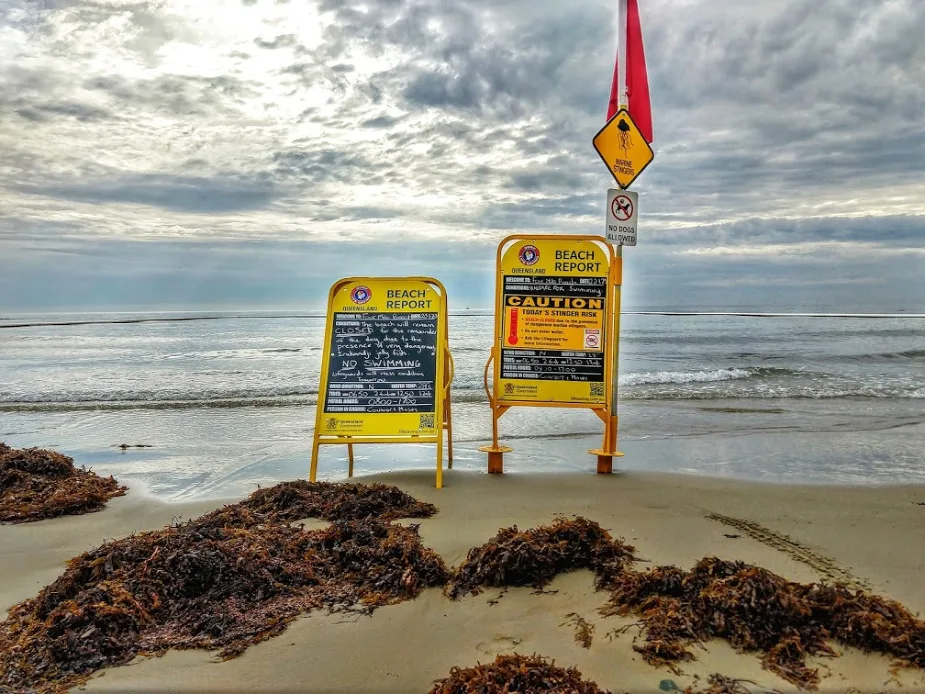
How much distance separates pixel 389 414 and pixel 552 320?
1.83 m

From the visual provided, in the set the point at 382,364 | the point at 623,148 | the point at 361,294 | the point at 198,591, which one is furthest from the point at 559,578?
the point at 623,148

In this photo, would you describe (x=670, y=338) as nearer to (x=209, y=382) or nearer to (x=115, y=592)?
(x=209, y=382)

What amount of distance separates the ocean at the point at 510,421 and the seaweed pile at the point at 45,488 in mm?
444

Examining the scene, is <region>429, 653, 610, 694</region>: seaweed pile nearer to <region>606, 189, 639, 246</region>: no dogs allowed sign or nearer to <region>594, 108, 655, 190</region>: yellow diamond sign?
<region>606, 189, 639, 246</region>: no dogs allowed sign

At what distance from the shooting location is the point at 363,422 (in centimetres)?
576

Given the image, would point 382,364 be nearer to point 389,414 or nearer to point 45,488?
point 389,414

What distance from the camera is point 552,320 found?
611 centimetres

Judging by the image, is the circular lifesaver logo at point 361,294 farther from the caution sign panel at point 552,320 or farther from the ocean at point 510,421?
the ocean at point 510,421

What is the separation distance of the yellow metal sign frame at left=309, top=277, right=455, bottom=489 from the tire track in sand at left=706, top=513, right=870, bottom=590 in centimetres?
240

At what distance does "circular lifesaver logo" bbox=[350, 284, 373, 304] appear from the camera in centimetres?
607

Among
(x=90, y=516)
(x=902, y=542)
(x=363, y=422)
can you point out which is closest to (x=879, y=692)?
(x=902, y=542)

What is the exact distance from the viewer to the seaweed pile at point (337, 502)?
4.64m

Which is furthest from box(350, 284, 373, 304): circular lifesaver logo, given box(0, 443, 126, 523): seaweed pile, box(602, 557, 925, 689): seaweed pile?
box(602, 557, 925, 689): seaweed pile

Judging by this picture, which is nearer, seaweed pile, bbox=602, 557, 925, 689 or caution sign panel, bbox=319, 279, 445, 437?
seaweed pile, bbox=602, 557, 925, 689
